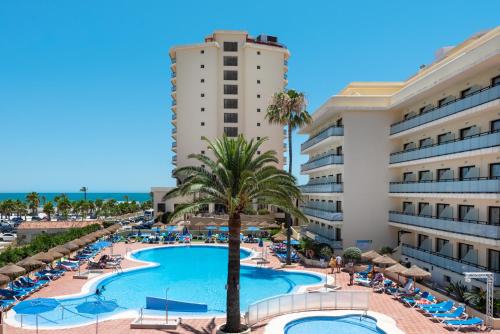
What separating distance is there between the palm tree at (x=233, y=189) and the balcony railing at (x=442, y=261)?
1322 centimetres

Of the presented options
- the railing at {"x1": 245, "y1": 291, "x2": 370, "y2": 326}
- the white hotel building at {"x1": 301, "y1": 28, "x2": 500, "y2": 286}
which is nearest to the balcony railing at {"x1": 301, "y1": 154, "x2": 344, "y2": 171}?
the white hotel building at {"x1": 301, "y1": 28, "x2": 500, "y2": 286}

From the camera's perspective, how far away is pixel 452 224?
89.4 feet

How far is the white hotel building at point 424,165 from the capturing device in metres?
25.0

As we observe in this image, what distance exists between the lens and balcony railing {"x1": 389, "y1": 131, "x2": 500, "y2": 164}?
2394 centimetres

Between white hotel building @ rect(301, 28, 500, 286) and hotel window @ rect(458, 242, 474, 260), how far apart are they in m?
0.07

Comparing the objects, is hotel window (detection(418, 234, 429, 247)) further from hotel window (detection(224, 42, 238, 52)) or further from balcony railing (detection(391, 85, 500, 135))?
hotel window (detection(224, 42, 238, 52))

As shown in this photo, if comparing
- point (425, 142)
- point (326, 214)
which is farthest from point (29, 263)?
point (425, 142)

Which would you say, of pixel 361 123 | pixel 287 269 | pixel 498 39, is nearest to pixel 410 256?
pixel 287 269

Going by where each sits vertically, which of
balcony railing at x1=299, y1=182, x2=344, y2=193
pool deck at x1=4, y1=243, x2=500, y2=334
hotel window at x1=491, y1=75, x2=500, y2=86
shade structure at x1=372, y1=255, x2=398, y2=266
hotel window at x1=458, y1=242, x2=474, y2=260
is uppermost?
hotel window at x1=491, y1=75, x2=500, y2=86

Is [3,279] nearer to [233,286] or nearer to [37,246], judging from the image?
[37,246]

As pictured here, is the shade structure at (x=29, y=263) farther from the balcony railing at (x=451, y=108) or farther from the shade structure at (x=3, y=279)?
the balcony railing at (x=451, y=108)

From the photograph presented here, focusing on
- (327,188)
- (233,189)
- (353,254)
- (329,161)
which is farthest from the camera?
(327,188)

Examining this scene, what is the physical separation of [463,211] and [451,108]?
6976 mm

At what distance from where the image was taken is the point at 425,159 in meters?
31.5
